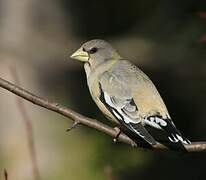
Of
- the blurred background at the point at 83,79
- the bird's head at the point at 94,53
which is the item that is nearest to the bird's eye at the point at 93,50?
the bird's head at the point at 94,53

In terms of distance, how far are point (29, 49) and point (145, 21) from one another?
1.78m

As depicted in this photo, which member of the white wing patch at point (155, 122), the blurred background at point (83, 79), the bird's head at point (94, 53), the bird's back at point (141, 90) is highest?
the bird's head at point (94, 53)

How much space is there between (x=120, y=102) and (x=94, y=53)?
26.5 inches

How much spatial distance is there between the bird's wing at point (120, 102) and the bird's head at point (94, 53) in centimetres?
29

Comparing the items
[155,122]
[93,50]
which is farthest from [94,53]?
[155,122]

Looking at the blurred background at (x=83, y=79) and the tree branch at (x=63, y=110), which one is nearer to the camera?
the tree branch at (x=63, y=110)

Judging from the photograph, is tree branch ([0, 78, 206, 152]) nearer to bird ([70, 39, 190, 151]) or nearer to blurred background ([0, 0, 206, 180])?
bird ([70, 39, 190, 151])

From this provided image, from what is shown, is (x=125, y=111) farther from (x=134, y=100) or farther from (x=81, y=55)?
(x=81, y=55)

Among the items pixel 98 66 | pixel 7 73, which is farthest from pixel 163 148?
pixel 7 73

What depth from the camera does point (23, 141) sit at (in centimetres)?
925

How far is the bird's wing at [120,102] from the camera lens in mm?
4879

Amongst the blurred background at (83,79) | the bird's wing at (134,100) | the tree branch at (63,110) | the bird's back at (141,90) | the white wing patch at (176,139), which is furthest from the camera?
the blurred background at (83,79)

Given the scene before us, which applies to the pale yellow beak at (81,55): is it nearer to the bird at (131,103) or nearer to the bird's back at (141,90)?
the bird at (131,103)

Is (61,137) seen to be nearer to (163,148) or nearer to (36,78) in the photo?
(36,78)
